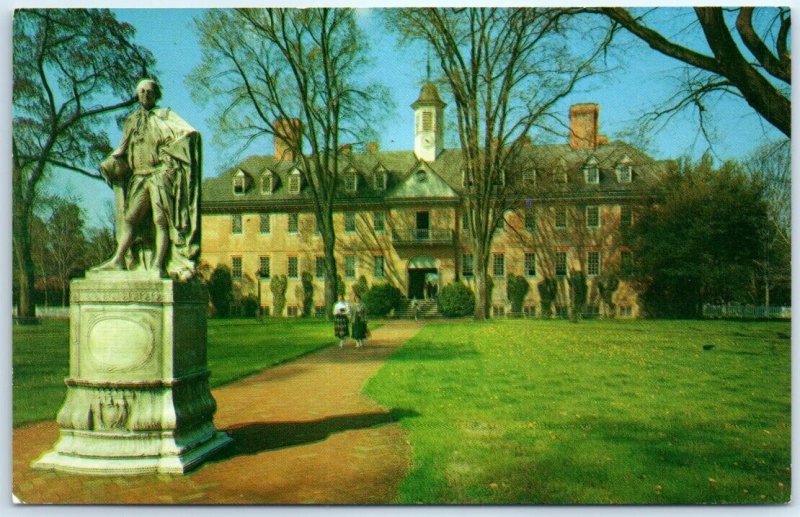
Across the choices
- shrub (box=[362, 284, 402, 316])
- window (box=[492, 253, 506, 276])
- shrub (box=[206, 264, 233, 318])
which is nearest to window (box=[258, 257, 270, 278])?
shrub (box=[206, 264, 233, 318])

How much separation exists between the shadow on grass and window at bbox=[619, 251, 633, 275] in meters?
5.87

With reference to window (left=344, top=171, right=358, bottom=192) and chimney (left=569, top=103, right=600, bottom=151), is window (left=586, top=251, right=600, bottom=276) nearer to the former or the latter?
chimney (left=569, top=103, right=600, bottom=151)

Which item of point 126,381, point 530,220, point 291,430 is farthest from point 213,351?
point 530,220

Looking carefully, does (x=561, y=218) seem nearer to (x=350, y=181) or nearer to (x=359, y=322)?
(x=350, y=181)

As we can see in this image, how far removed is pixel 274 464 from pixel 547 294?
28.2 feet

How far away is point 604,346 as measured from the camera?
8758mm

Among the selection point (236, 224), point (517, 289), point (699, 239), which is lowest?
point (517, 289)

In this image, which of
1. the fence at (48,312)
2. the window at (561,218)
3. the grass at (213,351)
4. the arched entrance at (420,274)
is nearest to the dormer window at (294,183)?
the grass at (213,351)

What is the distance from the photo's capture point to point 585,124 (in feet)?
27.8

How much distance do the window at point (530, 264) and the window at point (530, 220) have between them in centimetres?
53

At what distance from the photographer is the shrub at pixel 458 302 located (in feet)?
39.3

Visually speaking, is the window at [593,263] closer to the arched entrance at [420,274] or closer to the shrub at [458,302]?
the shrub at [458,302]

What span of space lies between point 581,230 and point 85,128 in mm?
9161

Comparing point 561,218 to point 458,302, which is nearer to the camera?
point 458,302
